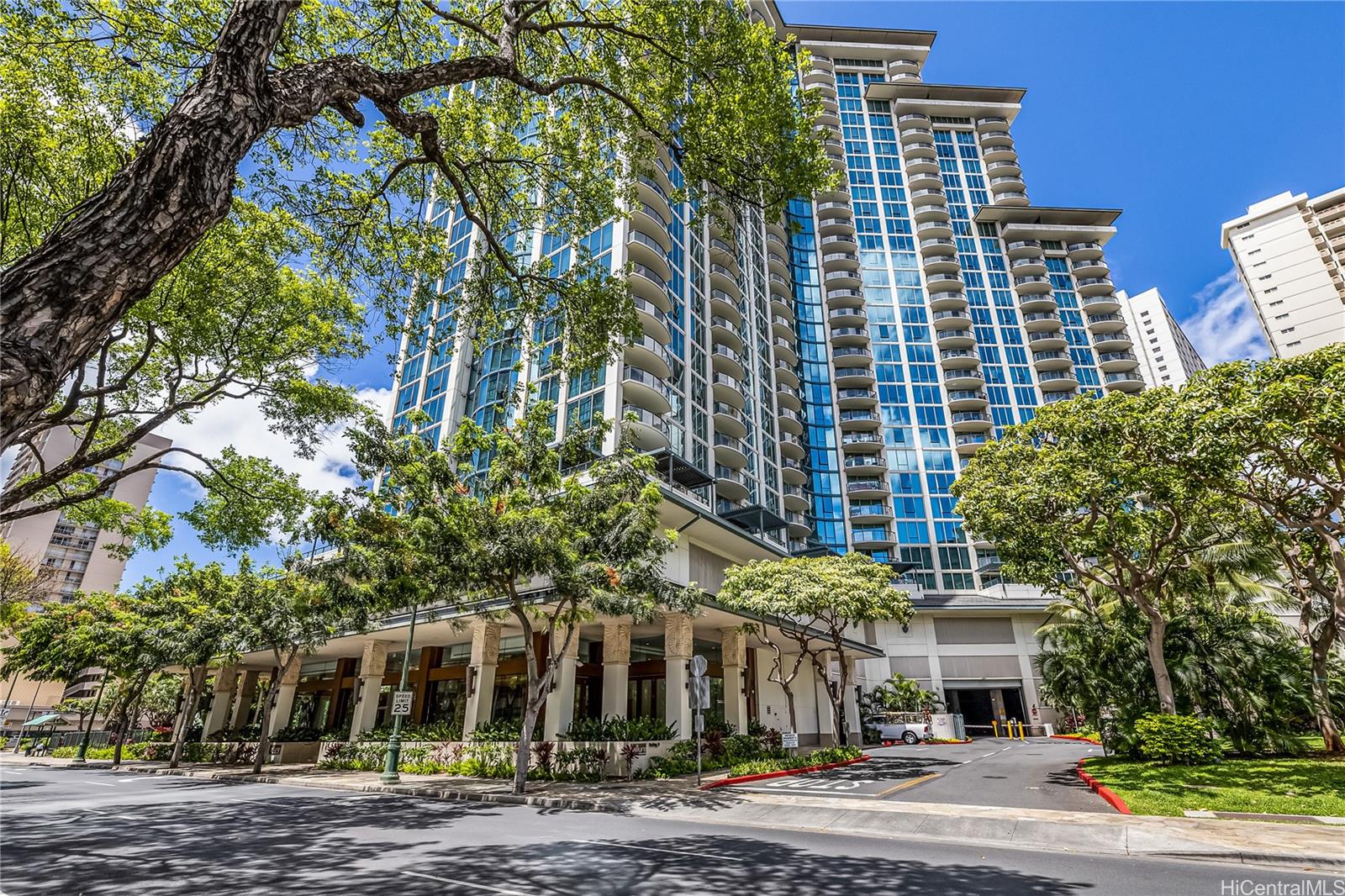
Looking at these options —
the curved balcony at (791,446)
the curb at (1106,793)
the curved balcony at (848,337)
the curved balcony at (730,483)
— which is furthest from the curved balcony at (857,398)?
the curb at (1106,793)

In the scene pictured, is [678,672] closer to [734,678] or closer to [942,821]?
[734,678]

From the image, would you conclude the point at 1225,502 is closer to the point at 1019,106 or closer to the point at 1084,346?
the point at 1084,346

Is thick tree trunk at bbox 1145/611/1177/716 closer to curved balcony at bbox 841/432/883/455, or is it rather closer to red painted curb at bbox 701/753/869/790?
red painted curb at bbox 701/753/869/790

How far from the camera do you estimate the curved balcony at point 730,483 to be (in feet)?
146

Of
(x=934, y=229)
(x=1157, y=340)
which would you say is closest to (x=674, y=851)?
(x=934, y=229)

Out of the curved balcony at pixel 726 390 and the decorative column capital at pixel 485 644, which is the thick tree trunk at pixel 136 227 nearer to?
the decorative column capital at pixel 485 644

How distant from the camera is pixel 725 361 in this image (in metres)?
48.2

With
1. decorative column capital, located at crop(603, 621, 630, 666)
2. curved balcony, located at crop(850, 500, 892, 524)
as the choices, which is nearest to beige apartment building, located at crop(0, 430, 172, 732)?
decorative column capital, located at crop(603, 621, 630, 666)

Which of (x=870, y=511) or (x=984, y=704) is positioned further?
(x=870, y=511)

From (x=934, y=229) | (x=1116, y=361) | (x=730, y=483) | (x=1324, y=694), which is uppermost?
(x=934, y=229)

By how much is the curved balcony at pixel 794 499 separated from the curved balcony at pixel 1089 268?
1993 inches

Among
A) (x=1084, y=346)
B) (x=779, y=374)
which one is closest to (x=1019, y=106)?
(x=1084, y=346)

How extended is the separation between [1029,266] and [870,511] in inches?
1524

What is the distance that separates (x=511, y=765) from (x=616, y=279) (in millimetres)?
16267
